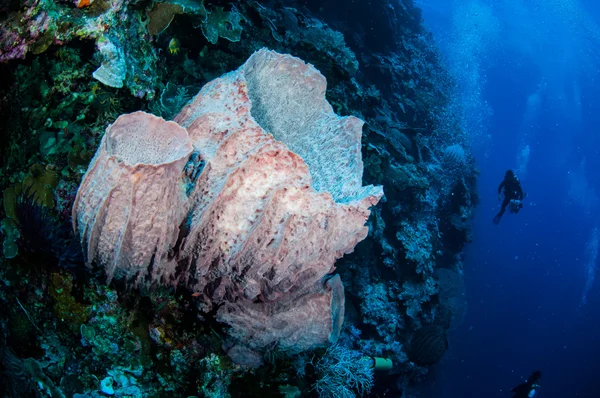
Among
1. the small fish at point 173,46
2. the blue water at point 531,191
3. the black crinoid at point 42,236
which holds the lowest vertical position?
the blue water at point 531,191

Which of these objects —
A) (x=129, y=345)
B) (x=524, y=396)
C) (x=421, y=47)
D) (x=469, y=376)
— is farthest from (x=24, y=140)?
(x=469, y=376)

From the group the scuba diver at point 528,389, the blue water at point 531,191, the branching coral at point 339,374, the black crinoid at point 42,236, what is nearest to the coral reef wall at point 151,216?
the black crinoid at point 42,236

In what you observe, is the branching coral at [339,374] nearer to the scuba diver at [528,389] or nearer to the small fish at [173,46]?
the small fish at [173,46]

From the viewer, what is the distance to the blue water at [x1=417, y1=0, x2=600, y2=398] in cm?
1950

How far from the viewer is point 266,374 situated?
94.9 inches

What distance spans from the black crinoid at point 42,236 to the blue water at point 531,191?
14.4 meters

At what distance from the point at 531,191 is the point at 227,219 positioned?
4193 centimetres

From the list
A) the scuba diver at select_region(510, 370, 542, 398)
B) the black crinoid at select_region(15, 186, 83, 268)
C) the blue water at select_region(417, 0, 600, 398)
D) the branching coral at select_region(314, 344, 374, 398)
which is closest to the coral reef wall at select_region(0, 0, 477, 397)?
the black crinoid at select_region(15, 186, 83, 268)

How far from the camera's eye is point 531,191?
35.2m

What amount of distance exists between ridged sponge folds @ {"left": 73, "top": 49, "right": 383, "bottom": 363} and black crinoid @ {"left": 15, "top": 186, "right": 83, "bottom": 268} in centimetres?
13

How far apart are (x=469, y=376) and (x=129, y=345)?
19174 mm

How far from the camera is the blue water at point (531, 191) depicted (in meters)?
19.5

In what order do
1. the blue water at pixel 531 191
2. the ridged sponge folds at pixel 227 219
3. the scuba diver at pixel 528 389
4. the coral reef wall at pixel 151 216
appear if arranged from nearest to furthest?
1. the ridged sponge folds at pixel 227 219
2. the coral reef wall at pixel 151 216
3. the scuba diver at pixel 528 389
4. the blue water at pixel 531 191

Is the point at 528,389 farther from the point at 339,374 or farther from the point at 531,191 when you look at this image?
the point at 531,191
